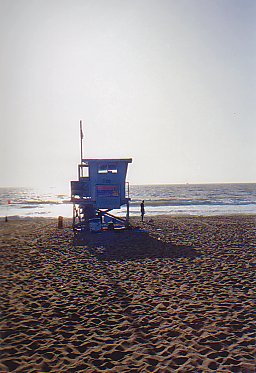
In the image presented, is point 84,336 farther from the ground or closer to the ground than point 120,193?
closer to the ground

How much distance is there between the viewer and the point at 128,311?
8422 millimetres

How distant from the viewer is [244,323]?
7453mm

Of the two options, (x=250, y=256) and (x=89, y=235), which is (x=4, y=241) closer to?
(x=89, y=235)

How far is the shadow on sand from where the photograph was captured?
15.4 metres

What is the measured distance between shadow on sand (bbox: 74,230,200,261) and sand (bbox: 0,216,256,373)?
0.16 m

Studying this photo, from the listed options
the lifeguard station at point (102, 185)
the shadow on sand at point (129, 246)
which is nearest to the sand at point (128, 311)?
the shadow on sand at point (129, 246)

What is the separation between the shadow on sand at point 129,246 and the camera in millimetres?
15422

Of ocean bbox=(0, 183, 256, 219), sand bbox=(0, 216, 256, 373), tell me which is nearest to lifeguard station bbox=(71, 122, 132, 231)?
ocean bbox=(0, 183, 256, 219)

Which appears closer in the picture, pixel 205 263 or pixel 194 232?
pixel 205 263

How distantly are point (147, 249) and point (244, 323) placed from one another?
9.63 m

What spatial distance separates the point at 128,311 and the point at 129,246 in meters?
9.41

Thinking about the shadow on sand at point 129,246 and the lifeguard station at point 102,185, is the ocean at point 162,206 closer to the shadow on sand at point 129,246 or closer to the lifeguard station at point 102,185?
the lifeguard station at point 102,185

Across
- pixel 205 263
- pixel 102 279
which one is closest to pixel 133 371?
pixel 102 279

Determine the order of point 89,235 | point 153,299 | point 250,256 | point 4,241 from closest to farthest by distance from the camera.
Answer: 1. point 153,299
2. point 250,256
3. point 4,241
4. point 89,235
